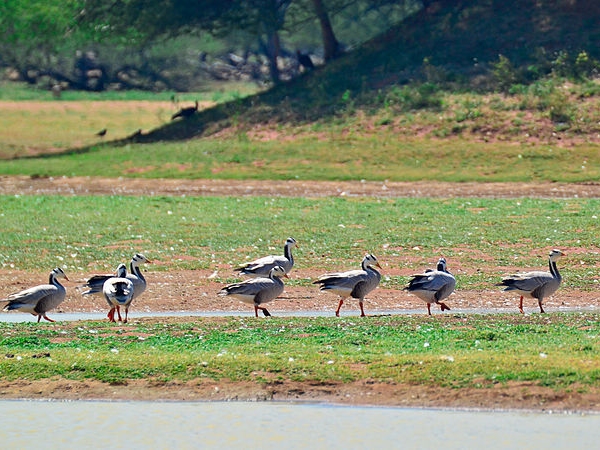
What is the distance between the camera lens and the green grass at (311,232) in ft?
74.1

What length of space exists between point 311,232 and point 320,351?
465 inches

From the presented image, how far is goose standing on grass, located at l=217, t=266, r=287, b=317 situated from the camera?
17.2 meters

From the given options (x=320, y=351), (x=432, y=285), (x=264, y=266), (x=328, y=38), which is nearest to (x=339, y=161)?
(x=328, y=38)

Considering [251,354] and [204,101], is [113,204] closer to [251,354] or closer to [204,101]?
[251,354]

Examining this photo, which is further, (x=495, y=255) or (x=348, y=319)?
(x=495, y=255)

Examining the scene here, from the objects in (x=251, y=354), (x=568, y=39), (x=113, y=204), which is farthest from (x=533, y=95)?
(x=251, y=354)

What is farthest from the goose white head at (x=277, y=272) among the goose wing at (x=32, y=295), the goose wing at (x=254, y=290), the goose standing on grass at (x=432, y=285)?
the goose wing at (x=32, y=295)

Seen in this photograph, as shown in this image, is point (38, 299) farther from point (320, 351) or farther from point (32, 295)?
point (320, 351)

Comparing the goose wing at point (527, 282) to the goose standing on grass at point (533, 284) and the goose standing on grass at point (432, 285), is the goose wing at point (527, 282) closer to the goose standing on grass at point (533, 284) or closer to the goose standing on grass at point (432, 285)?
the goose standing on grass at point (533, 284)

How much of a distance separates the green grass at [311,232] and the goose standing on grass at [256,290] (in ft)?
10.8

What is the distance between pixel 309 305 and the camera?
63.3 ft

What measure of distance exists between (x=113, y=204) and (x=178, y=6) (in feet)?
60.5

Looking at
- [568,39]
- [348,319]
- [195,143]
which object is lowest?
[348,319]

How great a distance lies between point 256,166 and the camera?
130 feet
